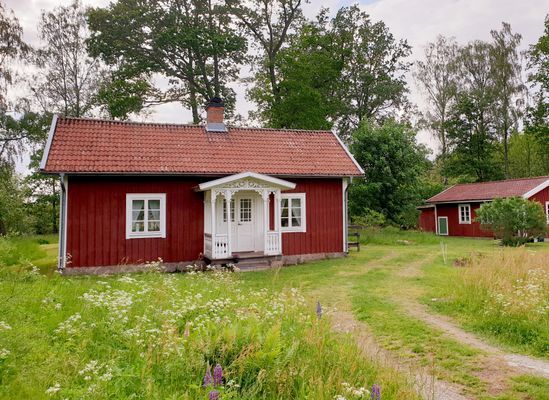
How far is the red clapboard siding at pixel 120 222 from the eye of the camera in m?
11.9

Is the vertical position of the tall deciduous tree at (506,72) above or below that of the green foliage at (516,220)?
above

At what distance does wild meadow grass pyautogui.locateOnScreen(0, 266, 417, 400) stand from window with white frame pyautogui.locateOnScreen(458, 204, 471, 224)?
2430 cm

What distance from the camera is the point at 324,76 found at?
27.2 metres

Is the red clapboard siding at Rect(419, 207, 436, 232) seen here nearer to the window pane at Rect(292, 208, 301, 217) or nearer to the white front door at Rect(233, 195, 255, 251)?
the window pane at Rect(292, 208, 301, 217)

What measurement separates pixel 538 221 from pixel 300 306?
17419 mm

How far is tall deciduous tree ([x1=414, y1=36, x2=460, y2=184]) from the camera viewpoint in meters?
34.8

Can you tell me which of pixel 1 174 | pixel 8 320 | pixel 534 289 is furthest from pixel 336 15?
pixel 8 320

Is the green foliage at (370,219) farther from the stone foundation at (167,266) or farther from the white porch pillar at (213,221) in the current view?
the white porch pillar at (213,221)

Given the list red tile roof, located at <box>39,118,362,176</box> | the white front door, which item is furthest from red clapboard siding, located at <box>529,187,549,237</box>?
the white front door

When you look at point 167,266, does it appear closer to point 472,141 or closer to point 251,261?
point 251,261

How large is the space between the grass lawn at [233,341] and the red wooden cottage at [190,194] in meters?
5.17

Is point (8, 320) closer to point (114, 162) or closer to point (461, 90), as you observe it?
point (114, 162)

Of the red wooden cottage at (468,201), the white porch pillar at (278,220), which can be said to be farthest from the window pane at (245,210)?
the red wooden cottage at (468,201)

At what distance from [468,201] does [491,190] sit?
A: 5.49 feet
